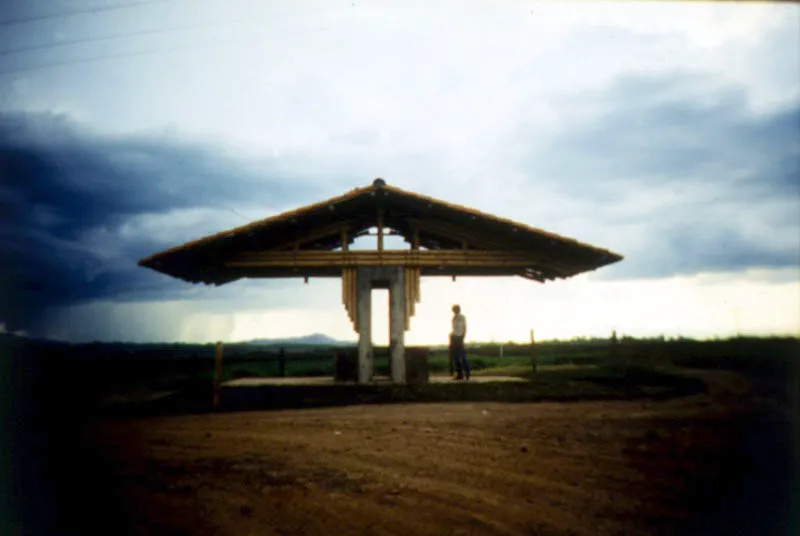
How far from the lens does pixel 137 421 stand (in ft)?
33.4

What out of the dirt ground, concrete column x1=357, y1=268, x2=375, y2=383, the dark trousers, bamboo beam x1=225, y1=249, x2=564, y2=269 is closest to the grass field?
the dirt ground

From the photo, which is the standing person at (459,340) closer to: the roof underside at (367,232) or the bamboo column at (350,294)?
the roof underside at (367,232)

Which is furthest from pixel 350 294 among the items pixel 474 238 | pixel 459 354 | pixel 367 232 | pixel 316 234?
pixel 474 238

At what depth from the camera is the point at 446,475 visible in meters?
5.83

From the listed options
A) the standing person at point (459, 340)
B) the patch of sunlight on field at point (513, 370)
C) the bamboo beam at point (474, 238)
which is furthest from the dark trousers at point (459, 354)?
the patch of sunlight on field at point (513, 370)

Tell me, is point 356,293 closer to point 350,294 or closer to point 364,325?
point 350,294

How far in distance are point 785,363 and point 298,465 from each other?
27701mm

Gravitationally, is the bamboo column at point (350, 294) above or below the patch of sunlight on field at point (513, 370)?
above

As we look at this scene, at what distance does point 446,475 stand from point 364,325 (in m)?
7.58

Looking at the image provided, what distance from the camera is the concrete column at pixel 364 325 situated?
1312 cm

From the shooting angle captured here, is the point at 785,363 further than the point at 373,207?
Yes

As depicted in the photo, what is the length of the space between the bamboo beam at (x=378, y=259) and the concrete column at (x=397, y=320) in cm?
47

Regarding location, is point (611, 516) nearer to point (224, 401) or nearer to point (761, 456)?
point (761, 456)

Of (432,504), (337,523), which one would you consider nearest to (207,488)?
(337,523)
